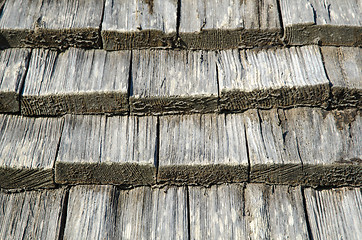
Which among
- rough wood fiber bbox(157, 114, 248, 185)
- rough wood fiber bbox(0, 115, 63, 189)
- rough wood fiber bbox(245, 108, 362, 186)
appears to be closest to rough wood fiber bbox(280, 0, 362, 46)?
rough wood fiber bbox(245, 108, 362, 186)

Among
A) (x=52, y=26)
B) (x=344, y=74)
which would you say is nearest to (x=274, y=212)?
(x=344, y=74)

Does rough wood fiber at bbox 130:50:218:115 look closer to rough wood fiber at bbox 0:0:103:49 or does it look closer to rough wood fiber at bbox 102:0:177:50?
rough wood fiber at bbox 102:0:177:50

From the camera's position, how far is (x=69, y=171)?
1.41 meters

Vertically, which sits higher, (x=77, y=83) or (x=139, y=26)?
(x=139, y=26)

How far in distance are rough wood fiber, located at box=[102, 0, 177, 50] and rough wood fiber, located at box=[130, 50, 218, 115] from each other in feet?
0.15

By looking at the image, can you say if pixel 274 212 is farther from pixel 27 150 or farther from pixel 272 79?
pixel 27 150

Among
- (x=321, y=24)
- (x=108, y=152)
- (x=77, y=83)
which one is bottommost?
(x=108, y=152)

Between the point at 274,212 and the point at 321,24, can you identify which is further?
the point at 321,24

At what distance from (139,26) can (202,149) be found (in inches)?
22.2

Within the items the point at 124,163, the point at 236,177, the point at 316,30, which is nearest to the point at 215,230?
the point at 236,177

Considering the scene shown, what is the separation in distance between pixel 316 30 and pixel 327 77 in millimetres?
203

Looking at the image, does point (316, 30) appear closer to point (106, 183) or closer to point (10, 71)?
point (106, 183)

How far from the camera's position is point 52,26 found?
1.57m

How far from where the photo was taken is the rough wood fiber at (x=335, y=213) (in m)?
1.34
